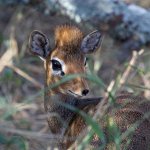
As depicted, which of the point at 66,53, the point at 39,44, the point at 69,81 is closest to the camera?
the point at 69,81

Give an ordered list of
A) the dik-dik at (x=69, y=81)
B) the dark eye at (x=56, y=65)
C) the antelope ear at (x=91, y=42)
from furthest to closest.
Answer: the antelope ear at (x=91, y=42) → the dark eye at (x=56, y=65) → the dik-dik at (x=69, y=81)

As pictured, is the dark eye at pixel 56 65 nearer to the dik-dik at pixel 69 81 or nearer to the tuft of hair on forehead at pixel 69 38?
the dik-dik at pixel 69 81

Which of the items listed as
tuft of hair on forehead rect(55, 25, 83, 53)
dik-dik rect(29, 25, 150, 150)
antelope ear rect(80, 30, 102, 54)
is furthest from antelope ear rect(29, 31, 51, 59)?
antelope ear rect(80, 30, 102, 54)

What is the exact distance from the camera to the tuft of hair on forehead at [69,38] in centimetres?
545

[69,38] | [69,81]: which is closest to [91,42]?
[69,38]

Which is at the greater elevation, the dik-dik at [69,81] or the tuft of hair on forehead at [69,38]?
the tuft of hair on forehead at [69,38]

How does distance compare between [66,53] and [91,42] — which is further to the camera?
[91,42]

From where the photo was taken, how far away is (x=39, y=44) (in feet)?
18.5

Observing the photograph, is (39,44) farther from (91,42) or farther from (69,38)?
(91,42)

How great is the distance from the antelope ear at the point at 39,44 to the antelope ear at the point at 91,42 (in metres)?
0.30

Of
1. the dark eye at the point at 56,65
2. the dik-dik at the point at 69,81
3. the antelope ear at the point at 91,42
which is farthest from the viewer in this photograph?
the antelope ear at the point at 91,42

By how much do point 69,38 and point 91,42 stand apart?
288 mm

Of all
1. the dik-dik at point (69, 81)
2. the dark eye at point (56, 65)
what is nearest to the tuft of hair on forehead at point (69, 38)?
the dik-dik at point (69, 81)

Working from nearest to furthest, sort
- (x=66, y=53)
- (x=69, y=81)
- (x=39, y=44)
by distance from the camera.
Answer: (x=69, y=81)
(x=66, y=53)
(x=39, y=44)
